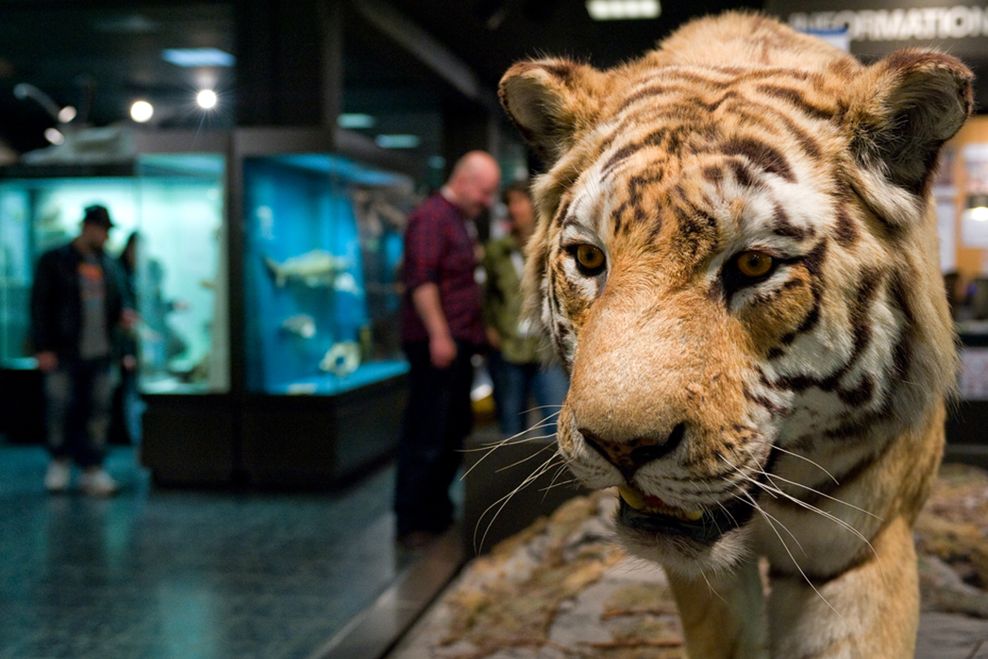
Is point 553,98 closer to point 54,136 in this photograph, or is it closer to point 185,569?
point 185,569

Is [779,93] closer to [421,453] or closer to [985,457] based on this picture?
[985,457]

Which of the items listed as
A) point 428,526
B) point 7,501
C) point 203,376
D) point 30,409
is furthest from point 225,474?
point 30,409

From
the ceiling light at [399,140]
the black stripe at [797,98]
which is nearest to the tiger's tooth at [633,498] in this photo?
the black stripe at [797,98]

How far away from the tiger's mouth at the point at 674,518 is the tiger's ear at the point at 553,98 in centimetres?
71

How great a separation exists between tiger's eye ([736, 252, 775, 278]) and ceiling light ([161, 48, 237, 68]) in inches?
218

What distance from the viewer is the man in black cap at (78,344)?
6.09 metres

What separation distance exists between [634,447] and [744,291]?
12.1 inches

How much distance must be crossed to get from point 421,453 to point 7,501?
2652mm

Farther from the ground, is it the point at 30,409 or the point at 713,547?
the point at 713,547

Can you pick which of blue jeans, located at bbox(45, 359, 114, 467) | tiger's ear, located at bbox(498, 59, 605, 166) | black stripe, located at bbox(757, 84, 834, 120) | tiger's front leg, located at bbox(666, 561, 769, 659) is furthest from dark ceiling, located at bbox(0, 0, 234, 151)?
black stripe, located at bbox(757, 84, 834, 120)

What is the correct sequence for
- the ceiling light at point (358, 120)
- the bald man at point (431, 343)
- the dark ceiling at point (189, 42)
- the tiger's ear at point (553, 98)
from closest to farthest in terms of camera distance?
the tiger's ear at point (553, 98) < the bald man at point (431, 343) < the dark ceiling at point (189, 42) < the ceiling light at point (358, 120)

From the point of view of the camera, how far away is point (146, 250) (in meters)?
6.69

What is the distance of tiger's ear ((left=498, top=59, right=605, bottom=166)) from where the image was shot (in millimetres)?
1863

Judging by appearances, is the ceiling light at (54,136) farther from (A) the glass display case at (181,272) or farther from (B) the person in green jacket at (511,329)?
(B) the person in green jacket at (511,329)
